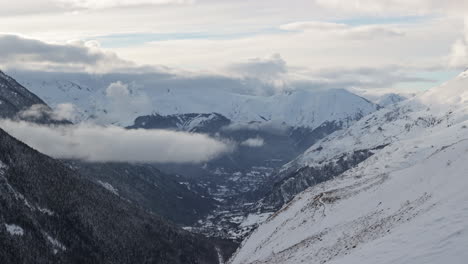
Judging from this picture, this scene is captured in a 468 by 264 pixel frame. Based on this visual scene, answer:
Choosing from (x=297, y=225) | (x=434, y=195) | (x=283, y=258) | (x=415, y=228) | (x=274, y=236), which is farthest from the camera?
(x=274, y=236)

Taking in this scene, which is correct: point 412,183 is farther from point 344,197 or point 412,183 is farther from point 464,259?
point 464,259

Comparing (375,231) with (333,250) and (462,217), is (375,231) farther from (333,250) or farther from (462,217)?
(462,217)

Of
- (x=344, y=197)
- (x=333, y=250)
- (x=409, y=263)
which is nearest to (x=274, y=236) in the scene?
(x=344, y=197)

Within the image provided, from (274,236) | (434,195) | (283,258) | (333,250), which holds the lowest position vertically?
(274,236)

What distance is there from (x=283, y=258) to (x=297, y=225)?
128ft

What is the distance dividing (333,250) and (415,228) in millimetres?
22964

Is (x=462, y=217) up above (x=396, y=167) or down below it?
above

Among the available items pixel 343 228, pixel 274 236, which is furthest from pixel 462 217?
pixel 274 236

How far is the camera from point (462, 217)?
60.3 m

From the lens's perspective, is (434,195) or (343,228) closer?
(434,195)

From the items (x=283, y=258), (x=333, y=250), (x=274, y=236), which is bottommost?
(x=274, y=236)

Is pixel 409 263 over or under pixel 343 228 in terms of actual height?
over

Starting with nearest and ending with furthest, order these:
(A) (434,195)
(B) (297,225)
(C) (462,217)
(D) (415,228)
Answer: (C) (462,217)
(D) (415,228)
(A) (434,195)
(B) (297,225)

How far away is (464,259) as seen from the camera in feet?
159
